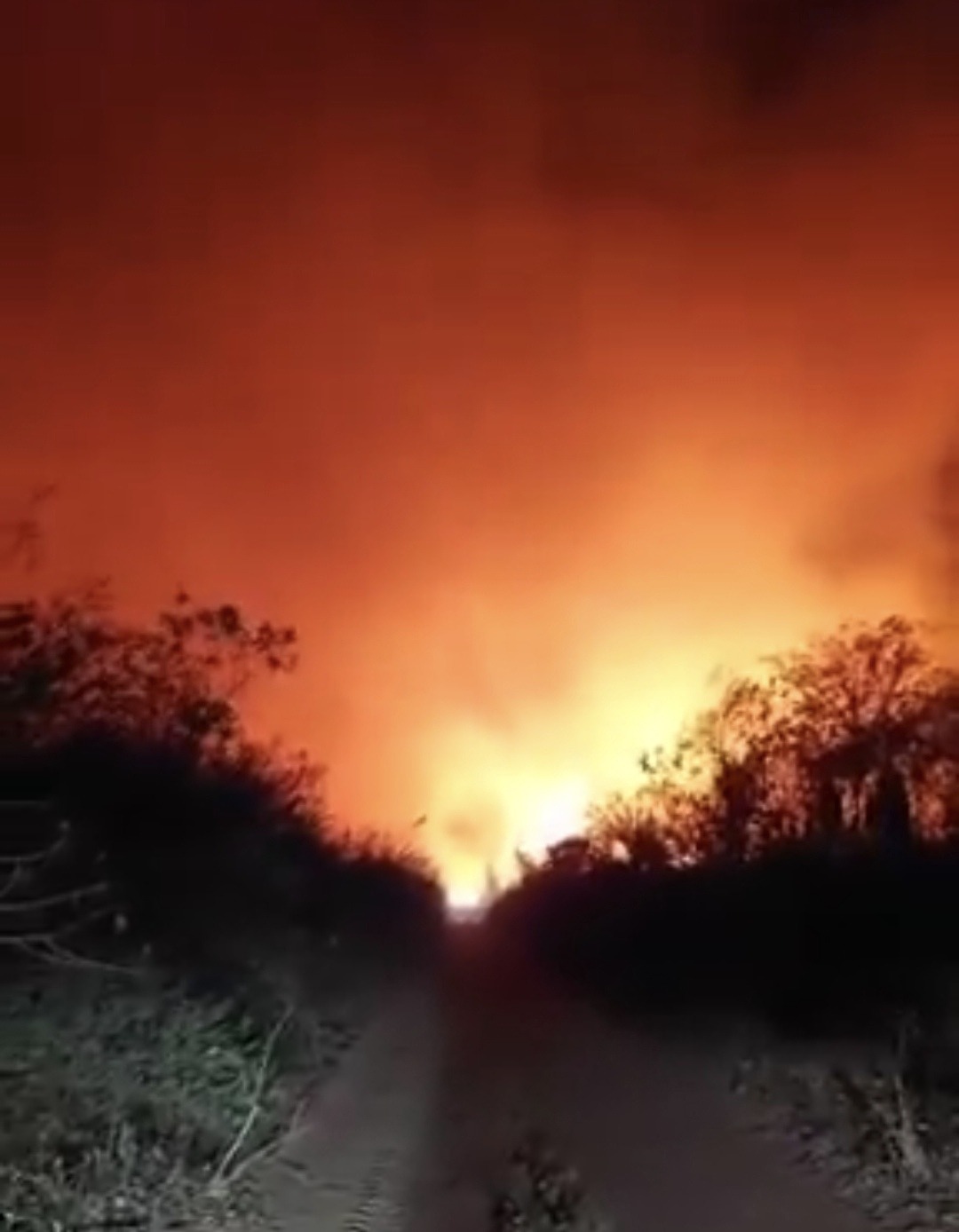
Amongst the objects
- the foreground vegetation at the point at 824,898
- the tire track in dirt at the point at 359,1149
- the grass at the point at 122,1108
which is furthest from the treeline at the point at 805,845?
the grass at the point at 122,1108

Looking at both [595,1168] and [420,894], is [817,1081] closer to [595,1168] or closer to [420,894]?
[595,1168]

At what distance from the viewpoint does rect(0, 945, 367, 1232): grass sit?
9477 millimetres

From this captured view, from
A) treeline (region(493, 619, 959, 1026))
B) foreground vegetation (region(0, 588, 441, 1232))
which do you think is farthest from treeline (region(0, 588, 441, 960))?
treeline (region(493, 619, 959, 1026))

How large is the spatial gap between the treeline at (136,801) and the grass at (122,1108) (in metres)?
0.35

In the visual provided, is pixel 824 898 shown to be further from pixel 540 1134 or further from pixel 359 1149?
pixel 359 1149

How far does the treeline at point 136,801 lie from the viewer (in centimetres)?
1048

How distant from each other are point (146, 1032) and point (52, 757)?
1.65 m

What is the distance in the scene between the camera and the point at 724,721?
2194 cm

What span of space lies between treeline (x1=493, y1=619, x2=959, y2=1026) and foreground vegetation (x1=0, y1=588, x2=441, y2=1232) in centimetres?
383

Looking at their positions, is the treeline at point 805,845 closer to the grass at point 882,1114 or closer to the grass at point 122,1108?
the grass at point 882,1114

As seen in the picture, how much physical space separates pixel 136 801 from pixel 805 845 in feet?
23.4

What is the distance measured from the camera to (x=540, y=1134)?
1302cm

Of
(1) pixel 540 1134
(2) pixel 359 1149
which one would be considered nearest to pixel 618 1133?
(1) pixel 540 1134

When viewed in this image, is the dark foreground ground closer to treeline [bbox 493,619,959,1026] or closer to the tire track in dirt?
the tire track in dirt
